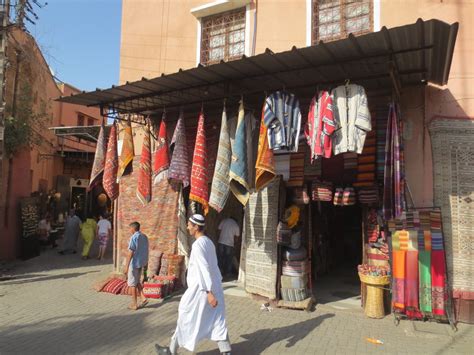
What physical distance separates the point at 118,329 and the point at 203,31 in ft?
20.7

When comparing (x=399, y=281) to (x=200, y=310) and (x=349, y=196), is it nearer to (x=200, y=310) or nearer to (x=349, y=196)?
(x=349, y=196)

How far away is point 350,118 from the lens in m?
5.25

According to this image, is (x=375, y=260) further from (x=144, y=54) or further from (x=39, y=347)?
(x=144, y=54)

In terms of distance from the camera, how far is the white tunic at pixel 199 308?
4.26 metres

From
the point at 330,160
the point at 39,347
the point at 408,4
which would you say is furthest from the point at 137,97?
the point at 408,4

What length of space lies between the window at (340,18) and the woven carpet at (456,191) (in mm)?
2308

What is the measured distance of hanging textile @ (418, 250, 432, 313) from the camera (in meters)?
5.75

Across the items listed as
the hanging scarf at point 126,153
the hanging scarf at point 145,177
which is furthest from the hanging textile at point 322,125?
the hanging scarf at point 126,153

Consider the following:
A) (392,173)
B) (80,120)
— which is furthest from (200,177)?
(80,120)

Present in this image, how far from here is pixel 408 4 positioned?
6555mm

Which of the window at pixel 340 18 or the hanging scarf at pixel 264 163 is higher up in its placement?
the window at pixel 340 18

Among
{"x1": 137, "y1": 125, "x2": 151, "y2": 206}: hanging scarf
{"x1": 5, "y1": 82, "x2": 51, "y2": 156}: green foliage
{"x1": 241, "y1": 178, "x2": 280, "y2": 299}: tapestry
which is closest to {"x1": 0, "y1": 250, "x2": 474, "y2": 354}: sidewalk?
{"x1": 241, "y1": 178, "x2": 280, "y2": 299}: tapestry

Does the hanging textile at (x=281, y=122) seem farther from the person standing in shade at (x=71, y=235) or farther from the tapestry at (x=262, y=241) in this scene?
the person standing in shade at (x=71, y=235)

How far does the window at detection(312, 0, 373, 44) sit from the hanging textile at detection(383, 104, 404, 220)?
2.33 meters
